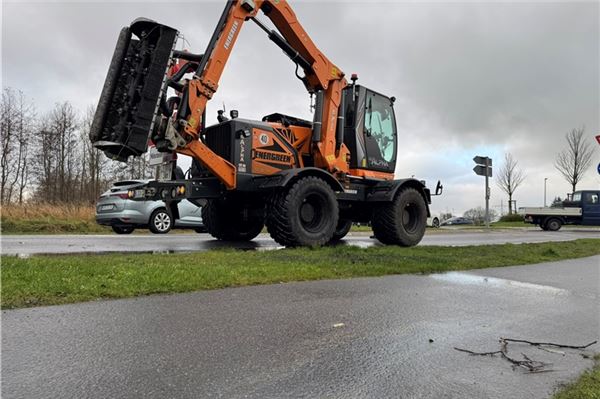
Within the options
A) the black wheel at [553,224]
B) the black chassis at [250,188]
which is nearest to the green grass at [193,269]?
the black chassis at [250,188]

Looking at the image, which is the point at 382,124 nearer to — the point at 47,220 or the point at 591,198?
the point at 47,220

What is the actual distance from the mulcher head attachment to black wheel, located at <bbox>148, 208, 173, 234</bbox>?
6.73m

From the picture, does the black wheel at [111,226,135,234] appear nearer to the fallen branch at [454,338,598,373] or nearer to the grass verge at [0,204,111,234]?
the grass verge at [0,204,111,234]

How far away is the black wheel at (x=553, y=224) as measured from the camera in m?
Result: 30.9

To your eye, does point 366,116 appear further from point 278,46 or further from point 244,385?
point 244,385

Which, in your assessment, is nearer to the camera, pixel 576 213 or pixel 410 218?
pixel 410 218

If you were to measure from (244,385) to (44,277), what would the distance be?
3.36 meters

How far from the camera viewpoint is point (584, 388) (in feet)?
8.05

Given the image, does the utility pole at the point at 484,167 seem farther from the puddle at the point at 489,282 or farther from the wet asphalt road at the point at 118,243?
the puddle at the point at 489,282

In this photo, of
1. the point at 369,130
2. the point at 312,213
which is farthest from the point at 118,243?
the point at 369,130

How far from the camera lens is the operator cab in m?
10.8

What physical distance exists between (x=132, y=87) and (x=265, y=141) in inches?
110

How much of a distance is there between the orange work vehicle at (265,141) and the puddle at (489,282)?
3095 mm

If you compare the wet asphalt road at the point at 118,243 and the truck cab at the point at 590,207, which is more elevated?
the truck cab at the point at 590,207
